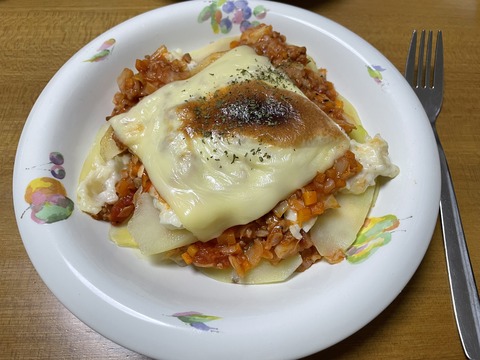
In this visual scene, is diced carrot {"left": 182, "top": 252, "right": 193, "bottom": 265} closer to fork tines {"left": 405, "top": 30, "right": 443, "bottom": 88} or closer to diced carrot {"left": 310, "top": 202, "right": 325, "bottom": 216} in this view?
diced carrot {"left": 310, "top": 202, "right": 325, "bottom": 216}

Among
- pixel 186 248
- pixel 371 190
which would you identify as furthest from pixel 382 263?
pixel 186 248

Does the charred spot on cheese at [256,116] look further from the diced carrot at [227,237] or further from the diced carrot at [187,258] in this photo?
the diced carrot at [187,258]

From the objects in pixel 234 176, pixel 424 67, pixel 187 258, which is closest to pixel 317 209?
pixel 234 176

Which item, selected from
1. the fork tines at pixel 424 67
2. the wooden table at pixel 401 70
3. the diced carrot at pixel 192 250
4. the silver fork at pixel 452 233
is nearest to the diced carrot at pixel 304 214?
the diced carrot at pixel 192 250

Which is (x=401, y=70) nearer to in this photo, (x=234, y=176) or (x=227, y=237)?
(x=234, y=176)

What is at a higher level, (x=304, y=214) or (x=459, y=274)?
(x=304, y=214)

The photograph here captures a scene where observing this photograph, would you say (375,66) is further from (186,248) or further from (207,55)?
(186,248)
